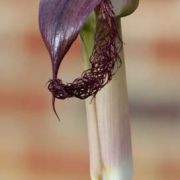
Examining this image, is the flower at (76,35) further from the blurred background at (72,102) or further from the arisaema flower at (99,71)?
the blurred background at (72,102)

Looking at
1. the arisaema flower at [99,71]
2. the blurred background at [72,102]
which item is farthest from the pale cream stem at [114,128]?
the blurred background at [72,102]

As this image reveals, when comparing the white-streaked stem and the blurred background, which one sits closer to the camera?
the white-streaked stem

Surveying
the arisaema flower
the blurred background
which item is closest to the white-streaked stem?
the arisaema flower

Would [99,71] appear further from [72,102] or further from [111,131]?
[72,102]

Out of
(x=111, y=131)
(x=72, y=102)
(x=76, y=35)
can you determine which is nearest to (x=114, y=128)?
(x=111, y=131)

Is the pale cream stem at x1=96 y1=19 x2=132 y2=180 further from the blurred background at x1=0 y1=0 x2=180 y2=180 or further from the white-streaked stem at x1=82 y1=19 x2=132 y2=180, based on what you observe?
the blurred background at x1=0 y1=0 x2=180 y2=180
